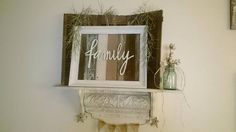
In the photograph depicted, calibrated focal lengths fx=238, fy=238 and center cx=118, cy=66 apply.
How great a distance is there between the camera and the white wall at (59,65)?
5.16 feet

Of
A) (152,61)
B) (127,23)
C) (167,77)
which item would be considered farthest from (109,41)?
(167,77)

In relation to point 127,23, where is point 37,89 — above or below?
below

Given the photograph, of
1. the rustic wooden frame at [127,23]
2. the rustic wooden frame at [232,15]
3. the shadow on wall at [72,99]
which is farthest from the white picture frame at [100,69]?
the rustic wooden frame at [232,15]

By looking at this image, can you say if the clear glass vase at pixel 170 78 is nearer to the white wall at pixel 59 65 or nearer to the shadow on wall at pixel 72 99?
the white wall at pixel 59 65

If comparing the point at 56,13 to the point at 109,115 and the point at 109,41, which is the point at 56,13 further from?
the point at 109,115

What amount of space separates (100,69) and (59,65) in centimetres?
37

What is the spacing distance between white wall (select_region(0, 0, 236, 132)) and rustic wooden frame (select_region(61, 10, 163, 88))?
111 millimetres

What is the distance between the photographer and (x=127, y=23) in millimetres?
1624

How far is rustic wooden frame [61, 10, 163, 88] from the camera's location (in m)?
1.52

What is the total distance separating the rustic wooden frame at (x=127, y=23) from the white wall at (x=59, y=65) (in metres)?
0.11

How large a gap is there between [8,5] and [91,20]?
72 centimetres

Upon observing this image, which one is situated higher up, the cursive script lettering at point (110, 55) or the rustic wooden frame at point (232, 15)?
the rustic wooden frame at point (232, 15)

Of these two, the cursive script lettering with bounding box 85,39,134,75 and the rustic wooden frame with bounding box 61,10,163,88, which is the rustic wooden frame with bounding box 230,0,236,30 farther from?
the cursive script lettering with bounding box 85,39,134,75

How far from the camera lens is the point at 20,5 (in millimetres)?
1830
